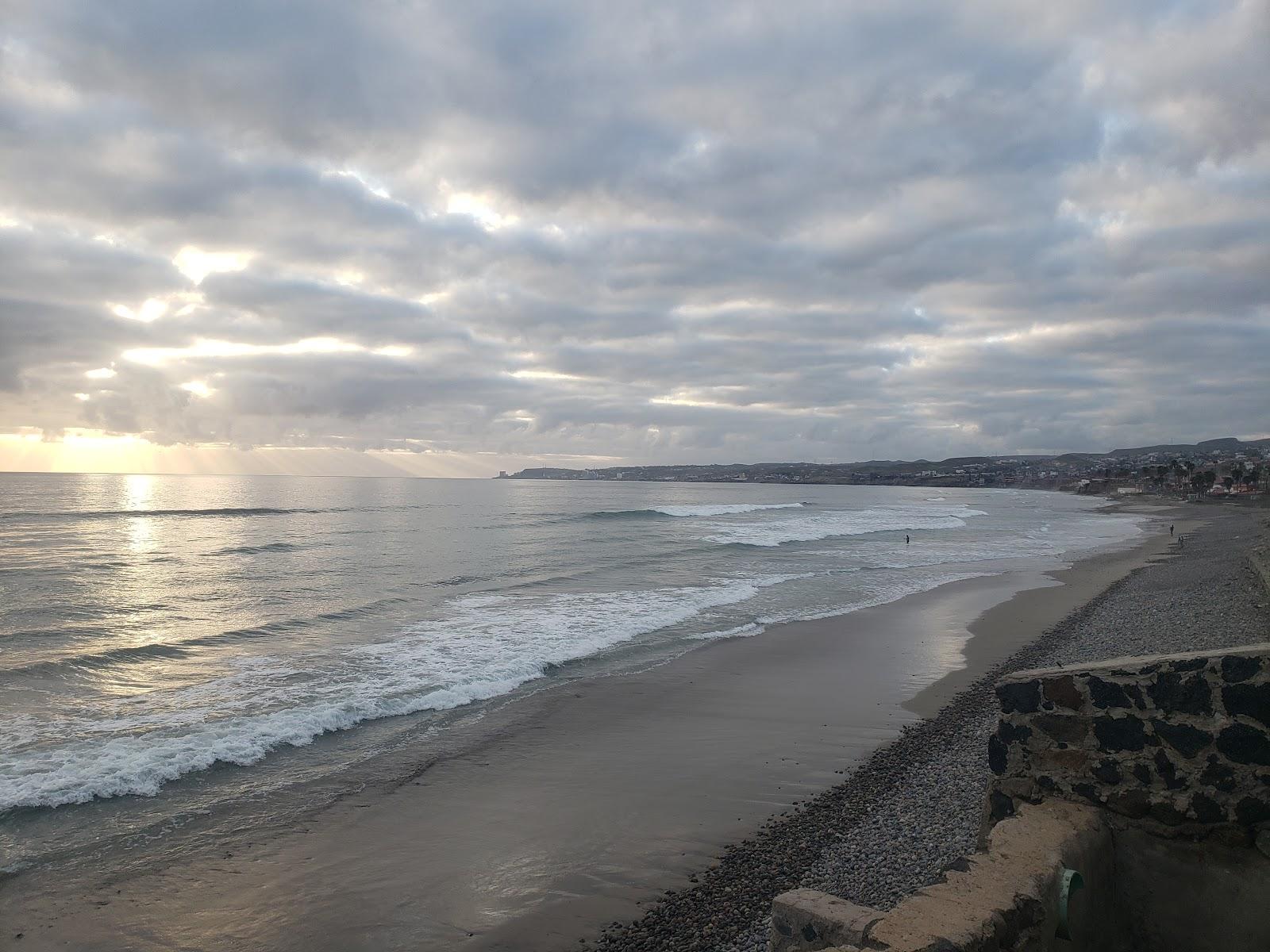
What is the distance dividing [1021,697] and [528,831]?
5.20m

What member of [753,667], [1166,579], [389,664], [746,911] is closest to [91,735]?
[389,664]

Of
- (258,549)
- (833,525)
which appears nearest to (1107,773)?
(258,549)

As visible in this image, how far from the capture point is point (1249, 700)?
3885 mm

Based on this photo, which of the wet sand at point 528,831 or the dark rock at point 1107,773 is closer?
the dark rock at point 1107,773

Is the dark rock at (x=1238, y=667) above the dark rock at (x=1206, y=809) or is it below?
above

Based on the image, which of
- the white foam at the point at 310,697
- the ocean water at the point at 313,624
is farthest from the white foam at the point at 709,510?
the white foam at the point at 310,697

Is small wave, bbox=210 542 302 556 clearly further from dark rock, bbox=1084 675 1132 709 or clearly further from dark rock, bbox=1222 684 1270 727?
dark rock, bbox=1222 684 1270 727

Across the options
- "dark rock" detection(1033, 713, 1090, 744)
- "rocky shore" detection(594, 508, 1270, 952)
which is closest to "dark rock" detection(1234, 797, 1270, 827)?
"dark rock" detection(1033, 713, 1090, 744)

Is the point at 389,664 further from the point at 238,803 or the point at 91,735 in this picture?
the point at 238,803

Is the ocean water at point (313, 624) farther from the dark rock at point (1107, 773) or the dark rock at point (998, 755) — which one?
the dark rock at point (1107, 773)

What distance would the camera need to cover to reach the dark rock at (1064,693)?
4.34 m

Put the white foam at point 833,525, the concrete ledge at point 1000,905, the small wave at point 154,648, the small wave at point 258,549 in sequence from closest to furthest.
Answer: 1. the concrete ledge at point 1000,905
2. the small wave at point 154,648
3. the small wave at point 258,549
4. the white foam at point 833,525

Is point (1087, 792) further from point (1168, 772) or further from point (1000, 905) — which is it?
point (1000, 905)

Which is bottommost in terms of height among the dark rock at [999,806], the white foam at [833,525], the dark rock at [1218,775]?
the white foam at [833,525]
